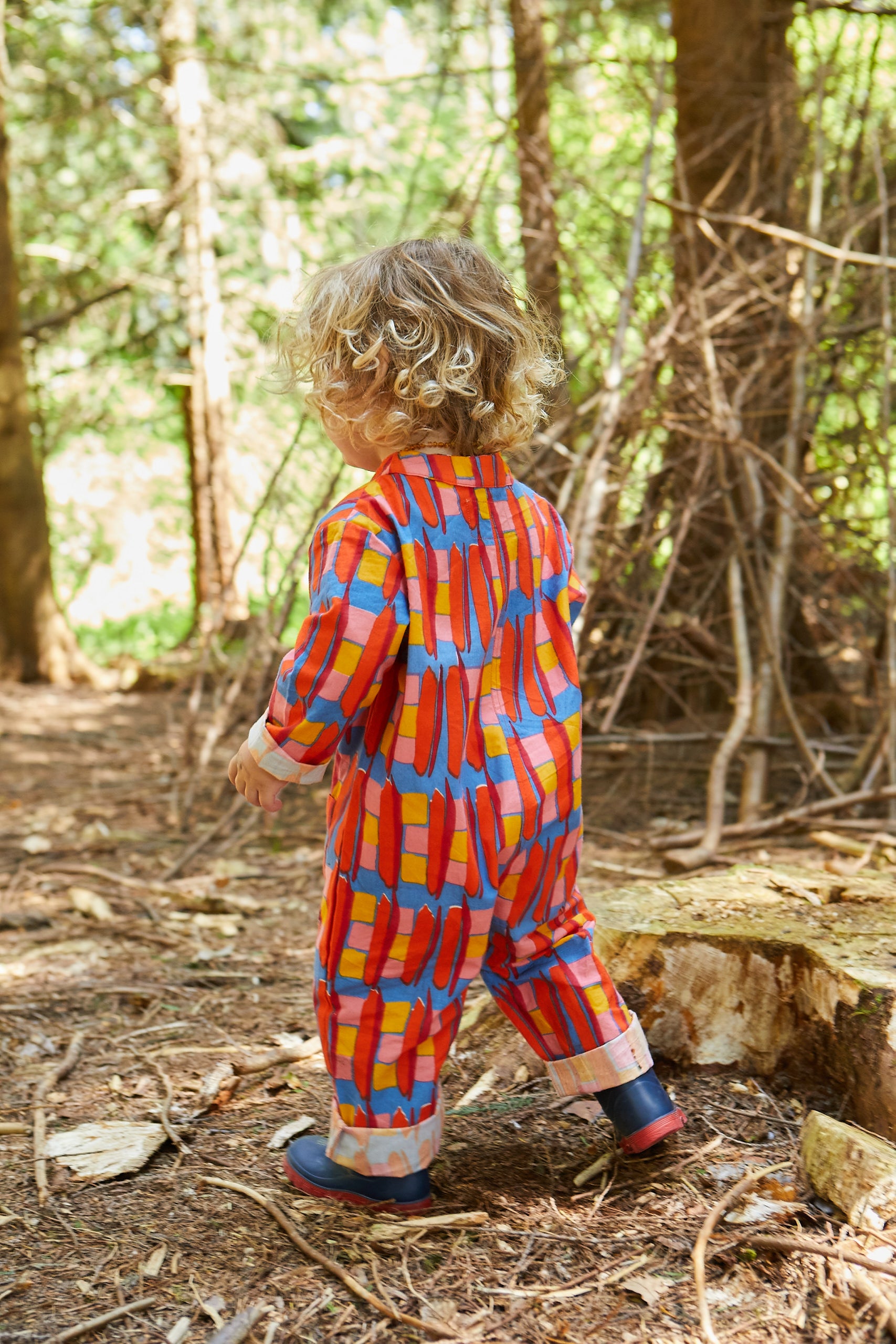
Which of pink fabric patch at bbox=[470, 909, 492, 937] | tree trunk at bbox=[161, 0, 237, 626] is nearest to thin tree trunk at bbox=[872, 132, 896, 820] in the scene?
pink fabric patch at bbox=[470, 909, 492, 937]

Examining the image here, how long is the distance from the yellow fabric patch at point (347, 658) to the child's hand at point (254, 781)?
0.19 m

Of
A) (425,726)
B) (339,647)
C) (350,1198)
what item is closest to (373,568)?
(339,647)

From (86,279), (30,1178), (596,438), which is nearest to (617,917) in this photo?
(30,1178)

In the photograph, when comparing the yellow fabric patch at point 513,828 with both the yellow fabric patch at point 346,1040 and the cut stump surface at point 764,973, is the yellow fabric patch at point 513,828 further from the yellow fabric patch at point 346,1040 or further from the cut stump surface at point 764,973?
the cut stump surface at point 764,973

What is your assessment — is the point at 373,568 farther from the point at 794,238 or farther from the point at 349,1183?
the point at 794,238

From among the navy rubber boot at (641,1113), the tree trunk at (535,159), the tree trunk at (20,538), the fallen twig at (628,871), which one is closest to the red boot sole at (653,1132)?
the navy rubber boot at (641,1113)

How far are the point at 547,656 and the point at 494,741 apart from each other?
193 mm

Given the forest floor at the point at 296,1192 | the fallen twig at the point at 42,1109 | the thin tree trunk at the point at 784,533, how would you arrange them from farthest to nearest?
the thin tree trunk at the point at 784,533, the fallen twig at the point at 42,1109, the forest floor at the point at 296,1192

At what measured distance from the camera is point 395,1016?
62.6 inches

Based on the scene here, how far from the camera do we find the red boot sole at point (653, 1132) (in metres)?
1.70

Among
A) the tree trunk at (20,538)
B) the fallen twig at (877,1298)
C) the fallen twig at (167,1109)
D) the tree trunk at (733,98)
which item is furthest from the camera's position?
the tree trunk at (20,538)

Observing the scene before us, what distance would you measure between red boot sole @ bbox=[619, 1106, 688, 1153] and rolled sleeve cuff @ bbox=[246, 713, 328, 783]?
78 cm

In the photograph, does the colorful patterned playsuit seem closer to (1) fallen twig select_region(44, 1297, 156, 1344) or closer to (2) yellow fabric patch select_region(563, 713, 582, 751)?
(2) yellow fabric patch select_region(563, 713, 582, 751)

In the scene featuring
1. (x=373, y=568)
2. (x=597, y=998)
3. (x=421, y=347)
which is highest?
(x=421, y=347)
